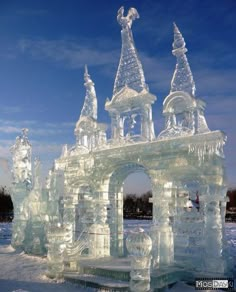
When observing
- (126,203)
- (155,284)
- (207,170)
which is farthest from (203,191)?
(126,203)

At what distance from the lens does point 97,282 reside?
8.37 m

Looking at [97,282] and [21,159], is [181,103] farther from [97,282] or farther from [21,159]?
[21,159]

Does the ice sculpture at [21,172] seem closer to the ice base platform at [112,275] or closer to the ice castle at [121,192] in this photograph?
the ice castle at [121,192]

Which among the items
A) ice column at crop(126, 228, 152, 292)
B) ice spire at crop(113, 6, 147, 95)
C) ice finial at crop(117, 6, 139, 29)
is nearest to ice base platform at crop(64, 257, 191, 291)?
ice column at crop(126, 228, 152, 292)

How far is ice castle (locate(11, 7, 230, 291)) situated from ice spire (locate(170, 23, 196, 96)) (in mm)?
30

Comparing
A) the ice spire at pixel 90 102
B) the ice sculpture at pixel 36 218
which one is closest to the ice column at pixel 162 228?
the ice spire at pixel 90 102

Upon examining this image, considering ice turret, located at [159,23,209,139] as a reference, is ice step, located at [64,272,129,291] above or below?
below

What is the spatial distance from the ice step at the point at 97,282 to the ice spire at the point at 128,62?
18.8 ft

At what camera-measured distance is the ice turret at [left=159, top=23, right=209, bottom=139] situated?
30.1ft

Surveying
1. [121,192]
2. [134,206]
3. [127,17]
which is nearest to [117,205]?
[121,192]

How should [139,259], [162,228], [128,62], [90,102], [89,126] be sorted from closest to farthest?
1. [139,259]
2. [162,228]
3. [128,62]
4. [89,126]
5. [90,102]

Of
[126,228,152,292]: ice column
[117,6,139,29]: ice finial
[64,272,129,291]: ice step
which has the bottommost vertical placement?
[64,272,129,291]: ice step

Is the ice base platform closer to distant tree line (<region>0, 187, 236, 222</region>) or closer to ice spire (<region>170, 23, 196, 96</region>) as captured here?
ice spire (<region>170, 23, 196, 96</region>)

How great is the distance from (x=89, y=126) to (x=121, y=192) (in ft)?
9.03
